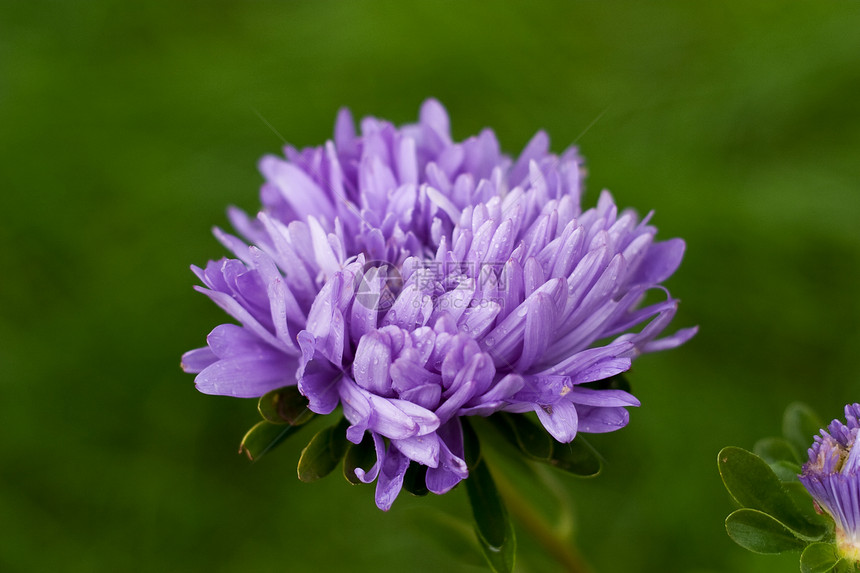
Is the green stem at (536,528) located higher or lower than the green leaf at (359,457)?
lower

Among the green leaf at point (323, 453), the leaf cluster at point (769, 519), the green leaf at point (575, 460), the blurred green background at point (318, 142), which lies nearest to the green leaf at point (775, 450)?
the leaf cluster at point (769, 519)

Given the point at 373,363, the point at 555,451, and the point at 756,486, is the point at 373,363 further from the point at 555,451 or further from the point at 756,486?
the point at 756,486

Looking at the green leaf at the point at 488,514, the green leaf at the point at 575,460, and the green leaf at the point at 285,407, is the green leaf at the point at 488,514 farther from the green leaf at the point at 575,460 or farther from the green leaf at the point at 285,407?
the green leaf at the point at 285,407

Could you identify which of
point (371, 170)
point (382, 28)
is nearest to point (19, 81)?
point (382, 28)

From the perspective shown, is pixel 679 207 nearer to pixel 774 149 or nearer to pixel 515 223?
pixel 774 149

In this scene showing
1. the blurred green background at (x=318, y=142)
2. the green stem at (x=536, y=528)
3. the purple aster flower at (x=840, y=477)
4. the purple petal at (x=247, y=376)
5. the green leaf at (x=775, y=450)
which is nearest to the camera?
the purple aster flower at (x=840, y=477)

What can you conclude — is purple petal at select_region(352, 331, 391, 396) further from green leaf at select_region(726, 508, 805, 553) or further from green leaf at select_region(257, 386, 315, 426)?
green leaf at select_region(726, 508, 805, 553)

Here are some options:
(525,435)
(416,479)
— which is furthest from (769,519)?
(416,479)
